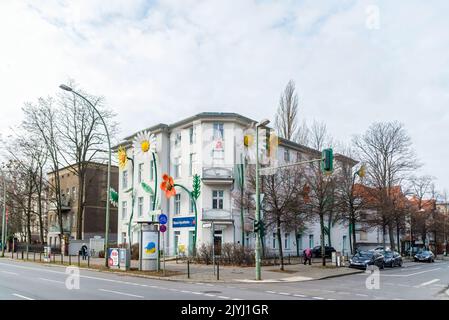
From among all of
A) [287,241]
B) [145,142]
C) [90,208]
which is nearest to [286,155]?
[287,241]

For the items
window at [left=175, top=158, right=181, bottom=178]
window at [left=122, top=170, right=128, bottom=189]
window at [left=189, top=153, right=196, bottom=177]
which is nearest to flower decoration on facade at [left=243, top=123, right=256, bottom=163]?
window at [left=189, top=153, right=196, bottom=177]

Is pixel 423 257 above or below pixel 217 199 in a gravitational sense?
below

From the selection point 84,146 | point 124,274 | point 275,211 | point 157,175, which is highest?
point 84,146

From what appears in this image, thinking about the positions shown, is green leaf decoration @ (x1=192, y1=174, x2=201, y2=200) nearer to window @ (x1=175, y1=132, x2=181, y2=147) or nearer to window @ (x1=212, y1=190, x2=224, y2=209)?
window @ (x1=212, y1=190, x2=224, y2=209)

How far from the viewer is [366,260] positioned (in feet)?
111

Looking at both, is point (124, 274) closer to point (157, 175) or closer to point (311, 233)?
point (157, 175)

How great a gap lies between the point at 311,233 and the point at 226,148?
1857cm

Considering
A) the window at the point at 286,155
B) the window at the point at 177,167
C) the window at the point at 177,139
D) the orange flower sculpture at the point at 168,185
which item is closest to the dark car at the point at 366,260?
the window at the point at 286,155

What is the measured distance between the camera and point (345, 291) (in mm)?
18531

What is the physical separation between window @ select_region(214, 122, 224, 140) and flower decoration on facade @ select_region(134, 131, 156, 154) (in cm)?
686

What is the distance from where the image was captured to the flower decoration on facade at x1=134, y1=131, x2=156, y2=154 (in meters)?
45.0

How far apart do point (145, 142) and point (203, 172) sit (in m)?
8.39

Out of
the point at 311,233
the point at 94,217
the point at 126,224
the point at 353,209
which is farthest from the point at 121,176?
the point at 353,209

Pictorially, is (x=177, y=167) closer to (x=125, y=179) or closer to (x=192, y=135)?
(x=192, y=135)
